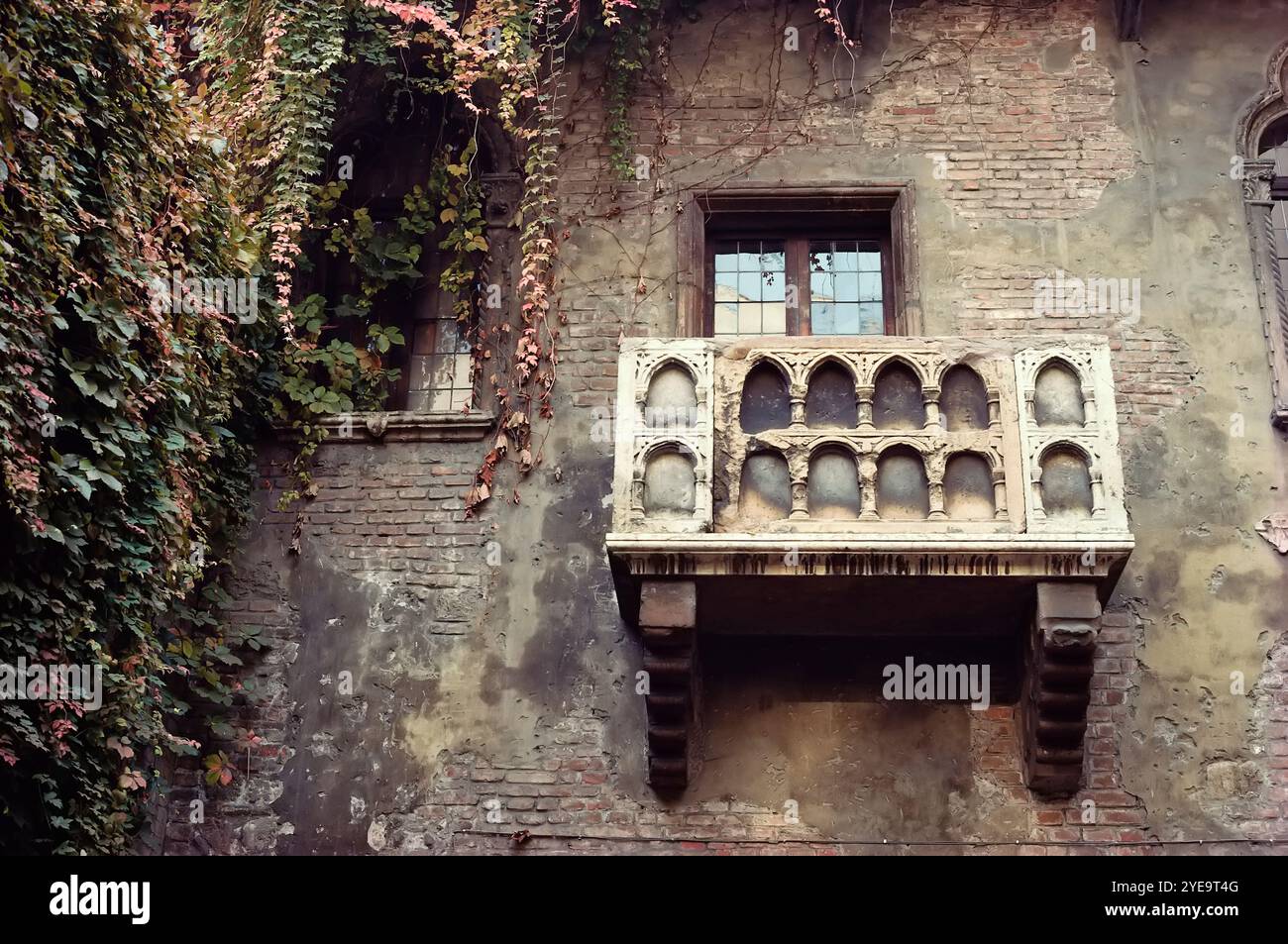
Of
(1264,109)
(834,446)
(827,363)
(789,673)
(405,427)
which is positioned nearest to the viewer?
(834,446)

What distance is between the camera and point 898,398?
25.8 feet

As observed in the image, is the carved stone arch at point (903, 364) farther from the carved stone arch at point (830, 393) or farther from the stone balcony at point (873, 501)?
the carved stone arch at point (830, 393)

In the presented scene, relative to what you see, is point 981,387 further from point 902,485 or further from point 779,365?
point 779,365

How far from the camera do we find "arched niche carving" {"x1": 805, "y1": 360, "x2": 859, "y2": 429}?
784cm

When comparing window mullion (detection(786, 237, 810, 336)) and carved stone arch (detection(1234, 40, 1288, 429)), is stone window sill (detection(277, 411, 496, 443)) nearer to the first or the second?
window mullion (detection(786, 237, 810, 336))

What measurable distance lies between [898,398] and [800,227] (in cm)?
207

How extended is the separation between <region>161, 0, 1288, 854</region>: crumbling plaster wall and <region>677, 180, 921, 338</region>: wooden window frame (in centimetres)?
10

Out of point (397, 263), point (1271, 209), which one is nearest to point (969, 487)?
point (1271, 209)

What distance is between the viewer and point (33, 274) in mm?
6805

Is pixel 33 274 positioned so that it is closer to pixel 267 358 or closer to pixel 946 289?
pixel 267 358

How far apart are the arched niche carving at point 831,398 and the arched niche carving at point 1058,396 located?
916 millimetres

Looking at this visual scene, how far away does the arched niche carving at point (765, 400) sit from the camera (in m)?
7.84

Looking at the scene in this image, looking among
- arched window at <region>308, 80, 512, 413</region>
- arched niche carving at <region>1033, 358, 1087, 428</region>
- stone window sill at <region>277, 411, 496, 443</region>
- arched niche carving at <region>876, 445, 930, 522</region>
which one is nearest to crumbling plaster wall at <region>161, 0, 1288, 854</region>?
stone window sill at <region>277, 411, 496, 443</region>

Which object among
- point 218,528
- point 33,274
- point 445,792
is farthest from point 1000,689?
point 33,274
